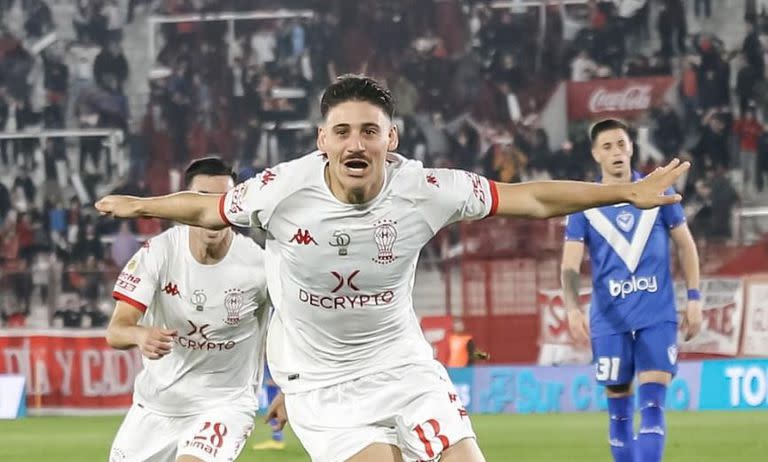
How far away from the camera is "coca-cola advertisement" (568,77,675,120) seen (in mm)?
21922

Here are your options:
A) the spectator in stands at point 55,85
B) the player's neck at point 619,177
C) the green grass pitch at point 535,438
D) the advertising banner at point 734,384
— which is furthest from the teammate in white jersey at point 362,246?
the spectator in stands at point 55,85

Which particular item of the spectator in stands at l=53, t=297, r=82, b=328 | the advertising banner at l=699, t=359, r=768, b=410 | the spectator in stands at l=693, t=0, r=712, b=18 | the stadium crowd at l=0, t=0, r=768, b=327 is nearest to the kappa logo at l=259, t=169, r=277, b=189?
the advertising banner at l=699, t=359, r=768, b=410

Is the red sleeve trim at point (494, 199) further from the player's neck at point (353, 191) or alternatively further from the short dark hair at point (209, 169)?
the short dark hair at point (209, 169)

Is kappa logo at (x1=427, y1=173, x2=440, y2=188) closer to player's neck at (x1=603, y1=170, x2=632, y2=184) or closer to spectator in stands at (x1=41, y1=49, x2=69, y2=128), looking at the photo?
player's neck at (x1=603, y1=170, x2=632, y2=184)

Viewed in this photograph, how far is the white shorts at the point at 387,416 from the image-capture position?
5.18m

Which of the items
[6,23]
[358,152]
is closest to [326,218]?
[358,152]

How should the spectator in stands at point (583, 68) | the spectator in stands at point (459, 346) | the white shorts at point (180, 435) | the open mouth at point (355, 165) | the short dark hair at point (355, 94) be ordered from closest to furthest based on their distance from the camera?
the open mouth at point (355, 165) < the short dark hair at point (355, 94) < the white shorts at point (180, 435) < the spectator in stands at point (459, 346) < the spectator in stands at point (583, 68)

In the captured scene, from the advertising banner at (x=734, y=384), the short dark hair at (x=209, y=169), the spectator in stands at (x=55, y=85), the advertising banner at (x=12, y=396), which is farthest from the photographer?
the spectator in stands at (x=55, y=85)

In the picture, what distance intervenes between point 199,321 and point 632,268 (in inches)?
121

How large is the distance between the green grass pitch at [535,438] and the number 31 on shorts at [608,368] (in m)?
2.82

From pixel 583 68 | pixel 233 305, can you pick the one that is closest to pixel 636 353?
pixel 233 305

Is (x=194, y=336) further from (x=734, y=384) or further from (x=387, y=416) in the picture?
(x=734, y=384)

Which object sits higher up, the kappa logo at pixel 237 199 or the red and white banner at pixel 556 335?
the kappa logo at pixel 237 199

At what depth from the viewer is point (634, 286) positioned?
8.45 m
